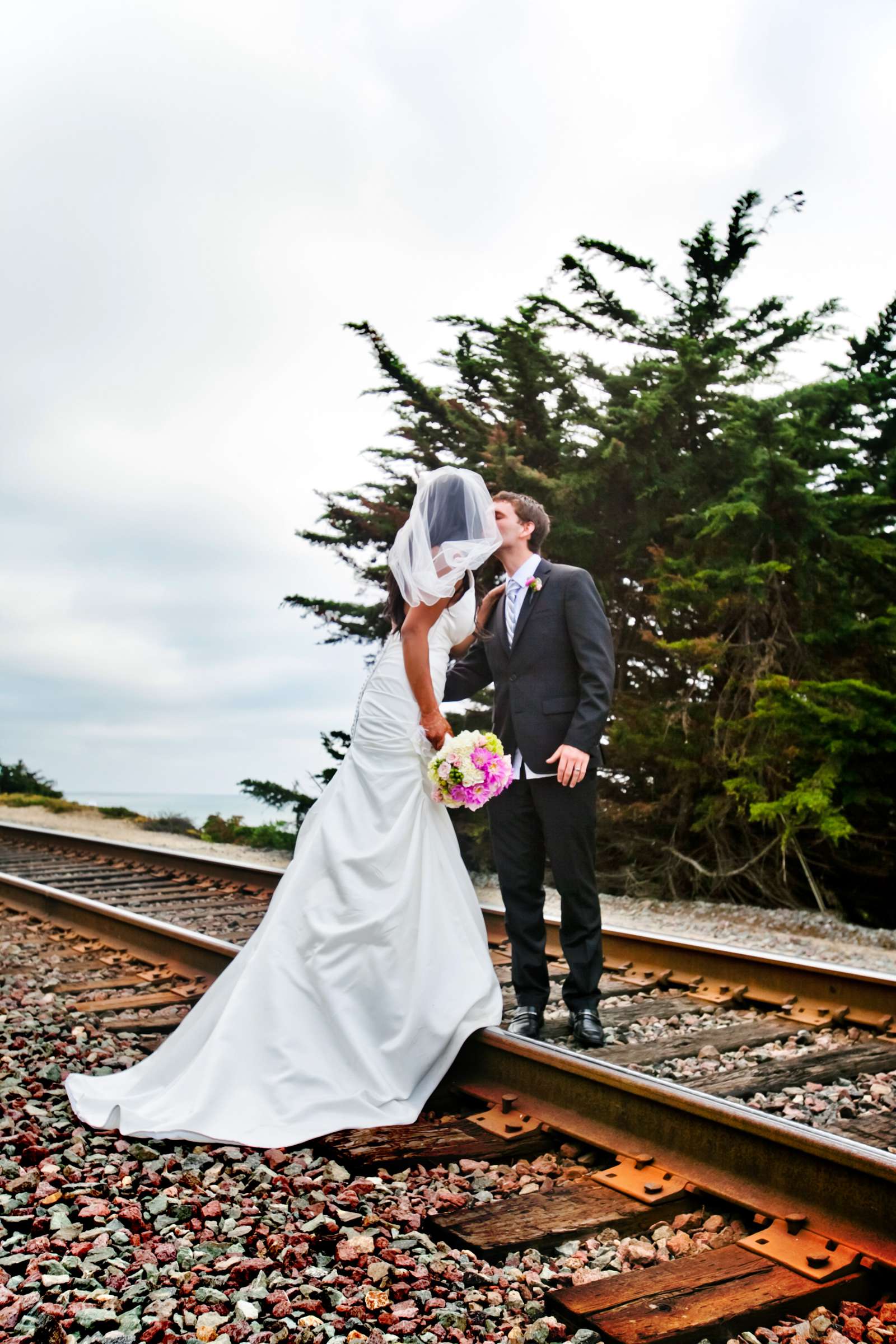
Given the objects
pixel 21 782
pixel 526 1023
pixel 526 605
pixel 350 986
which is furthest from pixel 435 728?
pixel 21 782

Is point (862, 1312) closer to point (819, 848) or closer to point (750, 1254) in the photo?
point (750, 1254)

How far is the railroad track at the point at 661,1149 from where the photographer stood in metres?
2.33

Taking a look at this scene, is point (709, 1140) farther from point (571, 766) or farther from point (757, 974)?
point (757, 974)

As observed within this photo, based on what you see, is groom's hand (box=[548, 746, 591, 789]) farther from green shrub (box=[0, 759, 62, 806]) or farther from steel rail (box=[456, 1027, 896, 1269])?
green shrub (box=[0, 759, 62, 806])

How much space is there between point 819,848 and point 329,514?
6.10 metres

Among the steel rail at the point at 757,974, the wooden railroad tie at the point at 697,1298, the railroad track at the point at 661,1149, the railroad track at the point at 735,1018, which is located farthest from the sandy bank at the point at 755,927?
the wooden railroad tie at the point at 697,1298

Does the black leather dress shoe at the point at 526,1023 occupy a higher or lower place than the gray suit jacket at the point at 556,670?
lower

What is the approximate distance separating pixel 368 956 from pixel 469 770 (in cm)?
73

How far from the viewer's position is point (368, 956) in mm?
3719

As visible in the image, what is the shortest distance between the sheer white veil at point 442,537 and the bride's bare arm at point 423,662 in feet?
0.19

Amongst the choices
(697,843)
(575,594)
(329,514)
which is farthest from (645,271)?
(575,594)

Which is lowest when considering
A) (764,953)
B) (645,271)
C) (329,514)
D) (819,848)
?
(764,953)

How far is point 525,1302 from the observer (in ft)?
7.54

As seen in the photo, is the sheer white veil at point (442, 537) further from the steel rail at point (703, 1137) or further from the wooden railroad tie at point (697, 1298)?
the wooden railroad tie at point (697, 1298)
